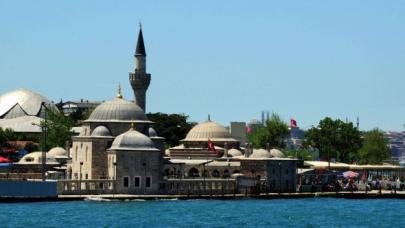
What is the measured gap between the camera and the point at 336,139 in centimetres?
Result: 12106

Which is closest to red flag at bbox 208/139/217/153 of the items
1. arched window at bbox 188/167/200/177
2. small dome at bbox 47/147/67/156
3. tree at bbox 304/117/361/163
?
arched window at bbox 188/167/200/177

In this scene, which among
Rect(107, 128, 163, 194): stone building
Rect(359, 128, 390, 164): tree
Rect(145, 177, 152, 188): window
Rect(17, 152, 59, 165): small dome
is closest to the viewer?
Rect(107, 128, 163, 194): stone building

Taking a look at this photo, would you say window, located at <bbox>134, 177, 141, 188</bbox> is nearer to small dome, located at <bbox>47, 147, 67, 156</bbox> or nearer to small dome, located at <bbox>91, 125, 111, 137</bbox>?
small dome, located at <bbox>91, 125, 111, 137</bbox>

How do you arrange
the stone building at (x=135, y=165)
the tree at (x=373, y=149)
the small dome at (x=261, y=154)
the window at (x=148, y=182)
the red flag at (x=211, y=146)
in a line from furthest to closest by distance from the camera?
the tree at (x=373, y=149) < the red flag at (x=211, y=146) < the small dome at (x=261, y=154) < the window at (x=148, y=182) < the stone building at (x=135, y=165)

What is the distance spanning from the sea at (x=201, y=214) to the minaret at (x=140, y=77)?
47.3ft

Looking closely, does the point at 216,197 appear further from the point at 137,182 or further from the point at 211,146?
the point at 211,146

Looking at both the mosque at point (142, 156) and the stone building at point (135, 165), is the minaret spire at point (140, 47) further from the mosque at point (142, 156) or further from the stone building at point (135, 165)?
the stone building at point (135, 165)

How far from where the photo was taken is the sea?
59312mm

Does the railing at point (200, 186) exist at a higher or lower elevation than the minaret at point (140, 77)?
lower

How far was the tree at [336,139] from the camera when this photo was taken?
121125 millimetres

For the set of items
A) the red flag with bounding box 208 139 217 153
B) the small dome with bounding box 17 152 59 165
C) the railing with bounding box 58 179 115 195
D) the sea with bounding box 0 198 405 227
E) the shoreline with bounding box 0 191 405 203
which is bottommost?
the sea with bounding box 0 198 405 227

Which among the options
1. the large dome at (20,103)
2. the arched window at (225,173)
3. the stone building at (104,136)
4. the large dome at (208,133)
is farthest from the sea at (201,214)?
the large dome at (20,103)

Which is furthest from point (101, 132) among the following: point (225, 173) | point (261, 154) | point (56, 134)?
point (56, 134)

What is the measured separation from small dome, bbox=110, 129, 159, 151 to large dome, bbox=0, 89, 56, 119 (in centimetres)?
7007
